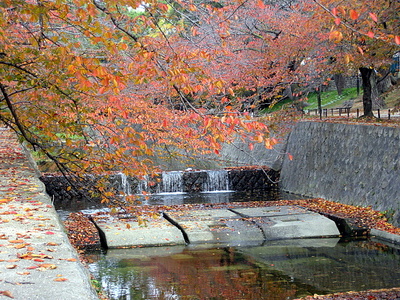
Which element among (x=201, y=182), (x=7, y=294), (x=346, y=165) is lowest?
(x=201, y=182)

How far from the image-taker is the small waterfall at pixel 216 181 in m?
21.5

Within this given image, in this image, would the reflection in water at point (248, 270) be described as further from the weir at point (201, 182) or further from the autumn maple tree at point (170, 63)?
the weir at point (201, 182)

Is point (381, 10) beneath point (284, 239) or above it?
above

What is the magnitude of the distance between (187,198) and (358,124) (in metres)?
Result: 7.15

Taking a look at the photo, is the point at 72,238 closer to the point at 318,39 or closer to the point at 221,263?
the point at 221,263

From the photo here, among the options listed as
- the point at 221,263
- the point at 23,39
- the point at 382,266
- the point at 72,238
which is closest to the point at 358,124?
the point at 382,266

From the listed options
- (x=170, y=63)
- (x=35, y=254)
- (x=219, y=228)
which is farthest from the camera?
(x=219, y=228)

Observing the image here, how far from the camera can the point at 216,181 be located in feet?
70.9

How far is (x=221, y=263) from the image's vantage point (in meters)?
9.87

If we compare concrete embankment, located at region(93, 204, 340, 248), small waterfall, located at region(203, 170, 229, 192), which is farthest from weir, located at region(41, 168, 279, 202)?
concrete embankment, located at region(93, 204, 340, 248)

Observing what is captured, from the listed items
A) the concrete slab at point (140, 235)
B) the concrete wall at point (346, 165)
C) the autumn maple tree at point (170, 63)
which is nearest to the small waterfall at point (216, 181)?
the concrete wall at point (346, 165)

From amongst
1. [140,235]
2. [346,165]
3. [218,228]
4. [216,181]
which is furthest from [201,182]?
[140,235]

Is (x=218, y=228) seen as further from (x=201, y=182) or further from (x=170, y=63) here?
(x=201, y=182)

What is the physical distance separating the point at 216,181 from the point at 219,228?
9.35 meters
